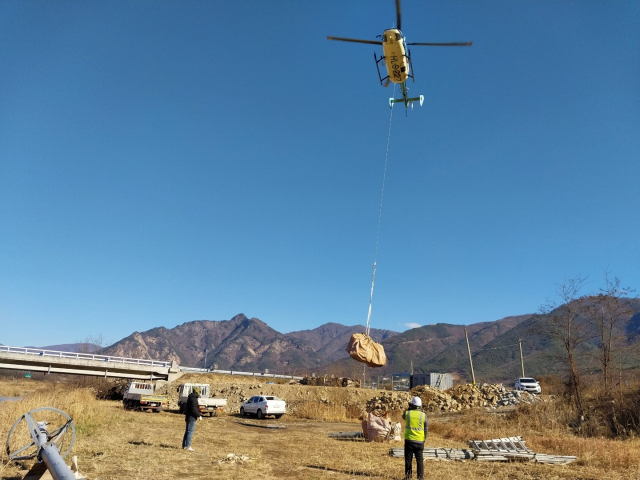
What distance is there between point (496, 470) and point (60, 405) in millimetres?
15412

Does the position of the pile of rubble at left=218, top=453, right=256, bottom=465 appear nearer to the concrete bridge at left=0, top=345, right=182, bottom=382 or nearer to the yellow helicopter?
the yellow helicopter

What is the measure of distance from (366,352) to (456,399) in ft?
103

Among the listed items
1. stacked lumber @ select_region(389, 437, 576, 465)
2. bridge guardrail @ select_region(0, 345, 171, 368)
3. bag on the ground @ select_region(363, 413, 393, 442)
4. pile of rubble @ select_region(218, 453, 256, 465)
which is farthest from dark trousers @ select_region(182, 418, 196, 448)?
bridge guardrail @ select_region(0, 345, 171, 368)

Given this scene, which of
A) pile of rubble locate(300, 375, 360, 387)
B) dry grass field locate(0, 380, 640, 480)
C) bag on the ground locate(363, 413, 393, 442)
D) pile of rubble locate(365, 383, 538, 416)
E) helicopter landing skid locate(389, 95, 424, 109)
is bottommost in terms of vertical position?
dry grass field locate(0, 380, 640, 480)

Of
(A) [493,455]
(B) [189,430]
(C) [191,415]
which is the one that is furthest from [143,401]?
(A) [493,455]

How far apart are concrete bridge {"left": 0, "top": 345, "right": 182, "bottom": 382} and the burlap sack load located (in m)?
43.3

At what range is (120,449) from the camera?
13.3 metres

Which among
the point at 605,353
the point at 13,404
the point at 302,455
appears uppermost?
the point at 605,353

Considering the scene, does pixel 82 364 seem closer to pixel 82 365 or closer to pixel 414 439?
pixel 82 365

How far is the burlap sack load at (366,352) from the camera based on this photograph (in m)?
13.5

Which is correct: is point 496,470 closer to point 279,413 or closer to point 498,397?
point 279,413

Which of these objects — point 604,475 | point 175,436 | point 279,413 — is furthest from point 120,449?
point 279,413

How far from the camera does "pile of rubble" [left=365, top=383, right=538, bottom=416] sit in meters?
38.8

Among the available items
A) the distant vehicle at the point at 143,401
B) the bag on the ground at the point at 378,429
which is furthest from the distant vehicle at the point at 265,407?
the bag on the ground at the point at 378,429
